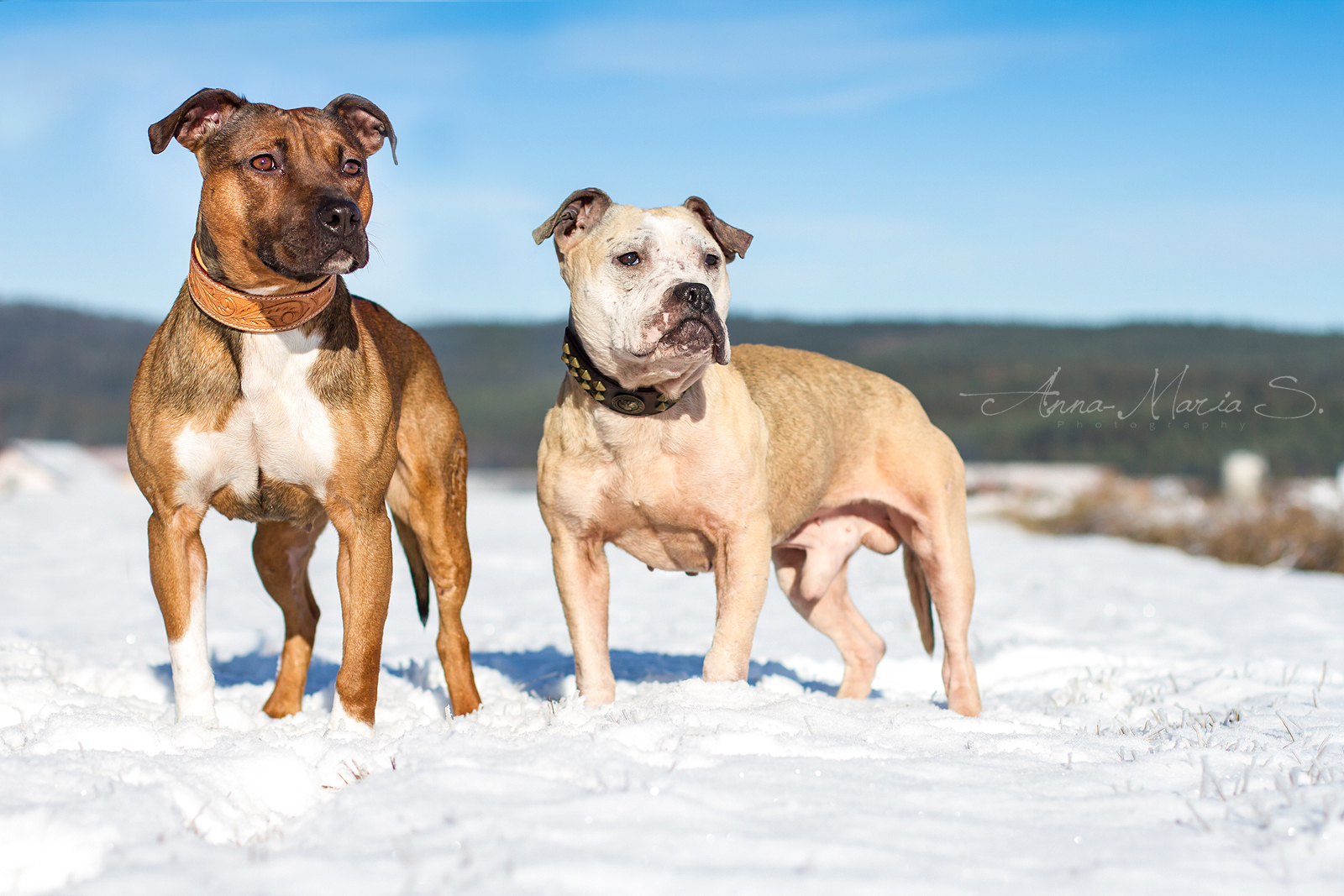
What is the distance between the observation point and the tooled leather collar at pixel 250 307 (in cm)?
411

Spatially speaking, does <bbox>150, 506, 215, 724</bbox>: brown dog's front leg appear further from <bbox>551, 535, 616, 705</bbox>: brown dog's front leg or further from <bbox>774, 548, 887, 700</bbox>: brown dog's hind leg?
<bbox>774, 548, 887, 700</bbox>: brown dog's hind leg

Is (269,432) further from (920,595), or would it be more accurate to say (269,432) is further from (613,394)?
A: (920,595)

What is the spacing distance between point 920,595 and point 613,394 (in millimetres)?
2449

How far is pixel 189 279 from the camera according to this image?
4.25 m

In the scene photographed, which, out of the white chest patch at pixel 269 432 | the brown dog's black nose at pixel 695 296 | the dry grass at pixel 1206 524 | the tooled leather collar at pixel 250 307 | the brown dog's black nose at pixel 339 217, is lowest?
the dry grass at pixel 1206 524

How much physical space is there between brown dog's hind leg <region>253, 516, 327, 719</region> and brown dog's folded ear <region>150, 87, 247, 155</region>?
6.27ft

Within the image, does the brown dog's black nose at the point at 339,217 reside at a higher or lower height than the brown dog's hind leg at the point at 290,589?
higher

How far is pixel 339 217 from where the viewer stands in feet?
12.6

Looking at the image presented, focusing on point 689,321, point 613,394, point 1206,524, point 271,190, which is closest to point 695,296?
point 689,321

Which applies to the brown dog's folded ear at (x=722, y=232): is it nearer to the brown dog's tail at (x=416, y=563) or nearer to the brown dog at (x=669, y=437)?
the brown dog at (x=669, y=437)

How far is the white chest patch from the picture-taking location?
4.11 m

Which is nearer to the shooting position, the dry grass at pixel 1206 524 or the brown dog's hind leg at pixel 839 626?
the brown dog's hind leg at pixel 839 626

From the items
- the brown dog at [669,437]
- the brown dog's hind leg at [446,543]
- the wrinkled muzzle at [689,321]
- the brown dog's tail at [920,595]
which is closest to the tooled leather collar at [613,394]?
the brown dog at [669,437]

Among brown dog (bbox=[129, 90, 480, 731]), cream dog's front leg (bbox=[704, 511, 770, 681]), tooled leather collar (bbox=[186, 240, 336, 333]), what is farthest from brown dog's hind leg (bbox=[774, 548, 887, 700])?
tooled leather collar (bbox=[186, 240, 336, 333])
